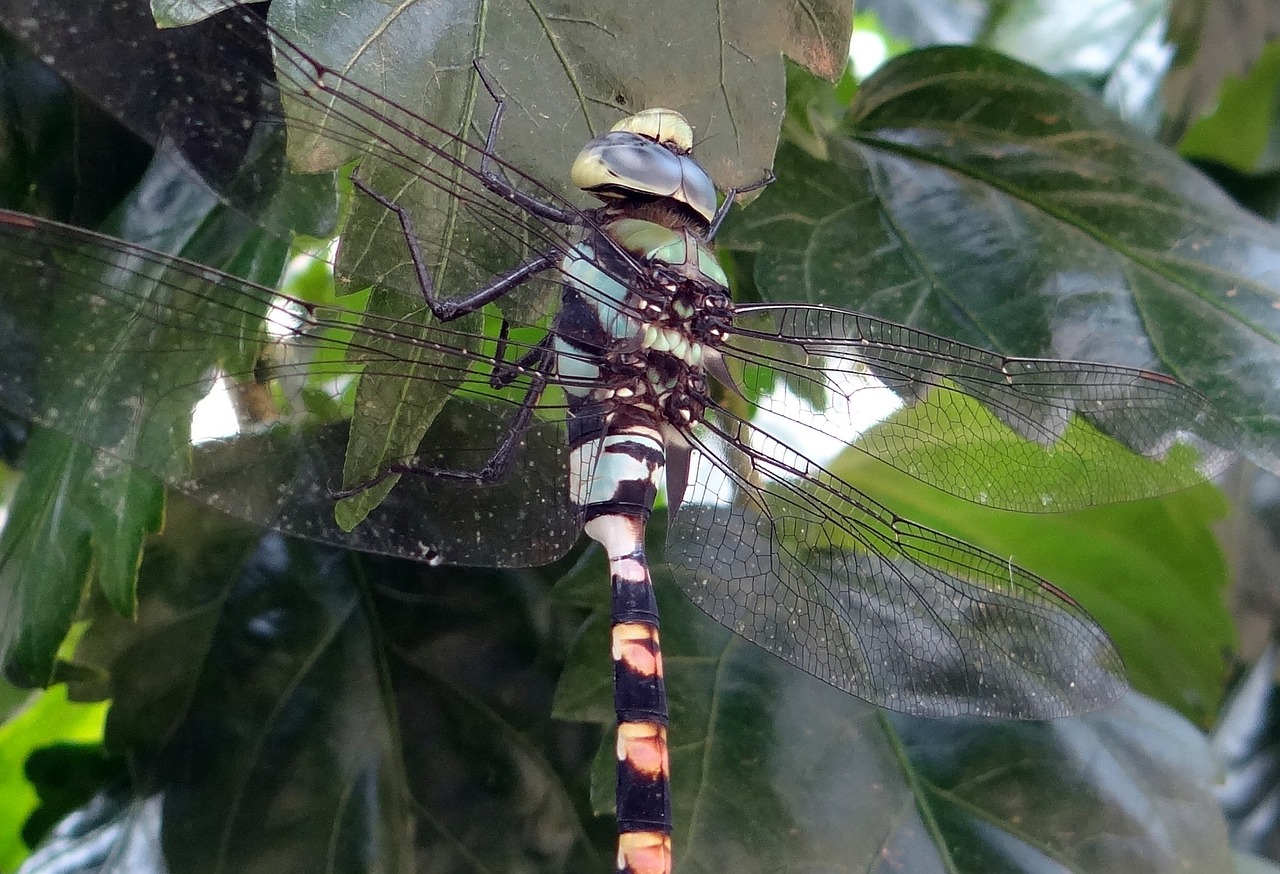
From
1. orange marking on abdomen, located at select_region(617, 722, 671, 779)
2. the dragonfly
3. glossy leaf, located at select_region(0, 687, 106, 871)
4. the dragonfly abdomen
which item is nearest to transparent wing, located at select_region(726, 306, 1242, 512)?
the dragonfly

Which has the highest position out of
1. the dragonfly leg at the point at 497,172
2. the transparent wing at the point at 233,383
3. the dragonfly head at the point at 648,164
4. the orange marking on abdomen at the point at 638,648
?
the dragonfly head at the point at 648,164

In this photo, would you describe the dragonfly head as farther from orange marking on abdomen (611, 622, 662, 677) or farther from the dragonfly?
orange marking on abdomen (611, 622, 662, 677)

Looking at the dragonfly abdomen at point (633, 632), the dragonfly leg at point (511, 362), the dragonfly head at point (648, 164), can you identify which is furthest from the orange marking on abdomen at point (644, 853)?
the dragonfly head at point (648, 164)

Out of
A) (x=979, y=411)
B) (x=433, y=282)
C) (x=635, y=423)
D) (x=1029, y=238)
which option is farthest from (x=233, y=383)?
(x=1029, y=238)

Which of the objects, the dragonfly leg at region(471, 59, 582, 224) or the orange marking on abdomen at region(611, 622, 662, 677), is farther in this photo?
the orange marking on abdomen at region(611, 622, 662, 677)

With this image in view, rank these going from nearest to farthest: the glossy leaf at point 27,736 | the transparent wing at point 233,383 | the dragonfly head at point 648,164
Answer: the transparent wing at point 233,383
the dragonfly head at point 648,164
the glossy leaf at point 27,736

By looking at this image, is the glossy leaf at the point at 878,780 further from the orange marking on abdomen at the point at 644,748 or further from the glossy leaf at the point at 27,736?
the glossy leaf at the point at 27,736

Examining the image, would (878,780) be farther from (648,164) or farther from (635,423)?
(648,164)
